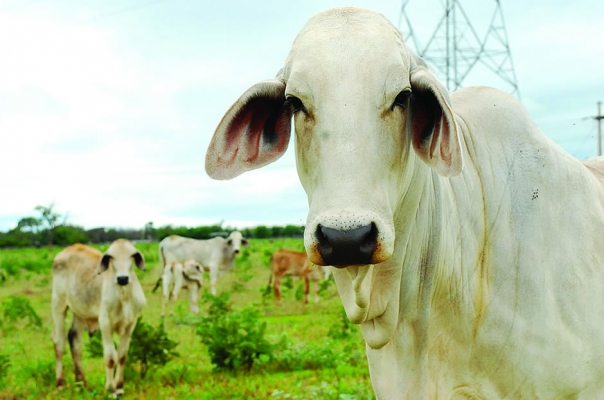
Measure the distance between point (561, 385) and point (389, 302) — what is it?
71cm

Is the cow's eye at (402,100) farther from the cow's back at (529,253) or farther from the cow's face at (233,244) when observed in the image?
the cow's face at (233,244)

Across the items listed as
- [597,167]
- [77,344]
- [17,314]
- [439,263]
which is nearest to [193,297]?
[17,314]

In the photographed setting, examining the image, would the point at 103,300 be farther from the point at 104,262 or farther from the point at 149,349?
the point at 149,349

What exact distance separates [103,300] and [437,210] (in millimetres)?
6699

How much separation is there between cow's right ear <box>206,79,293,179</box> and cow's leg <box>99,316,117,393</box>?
243 inches

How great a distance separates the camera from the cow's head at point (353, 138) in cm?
205

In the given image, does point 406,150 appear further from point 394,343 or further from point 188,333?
point 188,333

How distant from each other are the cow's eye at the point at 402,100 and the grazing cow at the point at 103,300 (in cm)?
654

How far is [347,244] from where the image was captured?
6.51 feet

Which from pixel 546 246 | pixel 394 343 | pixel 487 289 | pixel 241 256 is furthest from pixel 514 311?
pixel 241 256

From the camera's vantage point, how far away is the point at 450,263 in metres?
2.68

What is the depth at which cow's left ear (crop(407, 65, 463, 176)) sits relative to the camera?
2260 millimetres

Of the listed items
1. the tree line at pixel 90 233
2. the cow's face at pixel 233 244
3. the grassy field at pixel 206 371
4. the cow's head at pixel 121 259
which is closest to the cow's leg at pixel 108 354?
the grassy field at pixel 206 371

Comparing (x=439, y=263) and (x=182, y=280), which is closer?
(x=439, y=263)
